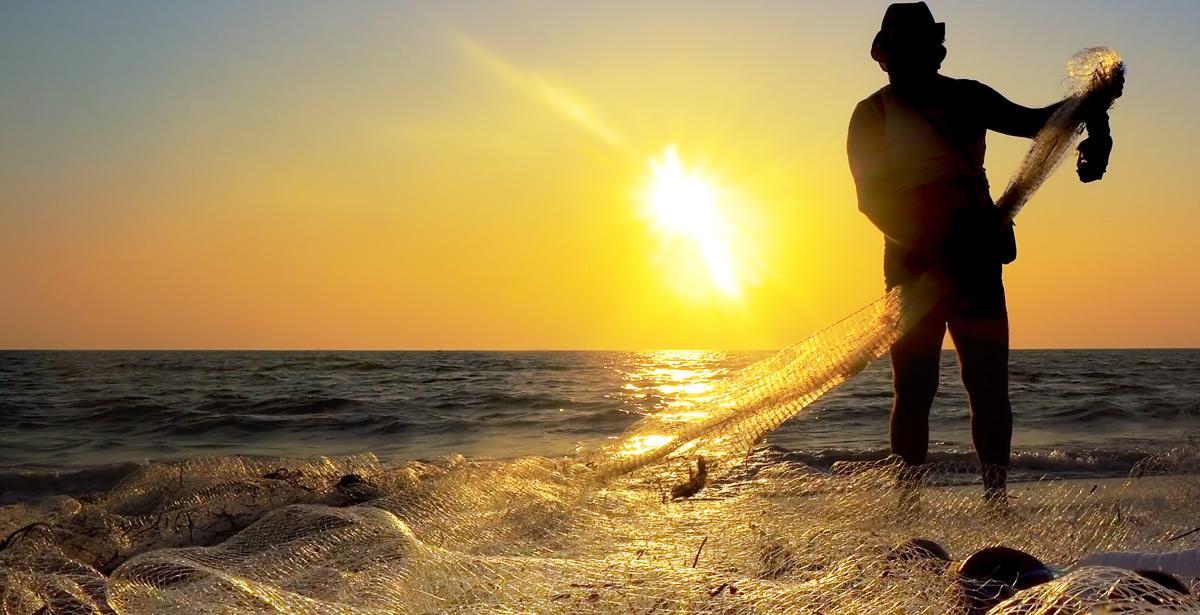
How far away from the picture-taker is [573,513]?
3.46 m

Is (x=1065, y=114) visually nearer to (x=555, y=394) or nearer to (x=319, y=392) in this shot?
(x=555, y=394)

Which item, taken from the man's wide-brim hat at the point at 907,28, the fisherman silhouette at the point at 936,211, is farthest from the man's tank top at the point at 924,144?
the man's wide-brim hat at the point at 907,28

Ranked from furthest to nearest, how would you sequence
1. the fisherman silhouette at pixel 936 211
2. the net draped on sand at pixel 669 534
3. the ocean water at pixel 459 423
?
1. the ocean water at pixel 459 423
2. the fisherman silhouette at pixel 936 211
3. the net draped on sand at pixel 669 534

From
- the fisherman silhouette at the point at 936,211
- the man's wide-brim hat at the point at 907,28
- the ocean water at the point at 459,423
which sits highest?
the man's wide-brim hat at the point at 907,28

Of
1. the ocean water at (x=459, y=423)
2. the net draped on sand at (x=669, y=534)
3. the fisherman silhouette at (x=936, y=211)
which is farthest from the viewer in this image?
the ocean water at (x=459, y=423)

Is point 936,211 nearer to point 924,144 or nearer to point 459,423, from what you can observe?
point 924,144

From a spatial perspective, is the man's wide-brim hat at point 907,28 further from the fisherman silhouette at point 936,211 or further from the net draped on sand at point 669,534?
the net draped on sand at point 669,534

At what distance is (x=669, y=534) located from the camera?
293cm

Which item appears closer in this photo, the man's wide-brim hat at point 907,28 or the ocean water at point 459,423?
the man's wide-brim hat at point 907,28

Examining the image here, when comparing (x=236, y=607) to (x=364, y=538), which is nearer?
(x=236, y=607)

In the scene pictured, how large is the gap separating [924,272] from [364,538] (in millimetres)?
2245

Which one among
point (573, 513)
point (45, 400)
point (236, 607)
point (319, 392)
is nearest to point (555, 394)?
point (319, 392)

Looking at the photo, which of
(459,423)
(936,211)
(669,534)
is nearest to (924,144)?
(936,211)

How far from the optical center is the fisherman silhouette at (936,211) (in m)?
3.47
